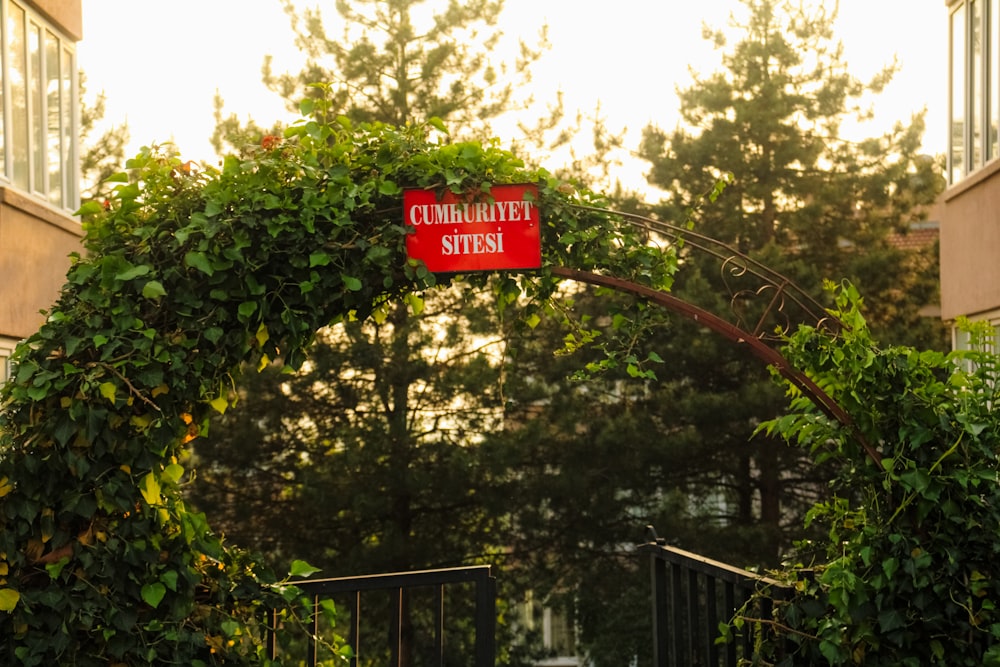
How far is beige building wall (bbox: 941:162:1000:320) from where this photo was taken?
31.7 feet

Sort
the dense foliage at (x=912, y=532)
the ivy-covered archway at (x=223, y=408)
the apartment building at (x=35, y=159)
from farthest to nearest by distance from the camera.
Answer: the apartment building at (x=35, y=159) → the dense foliage at (x=912, y=532) → the ivy-covered archway at (x=223, y=408)

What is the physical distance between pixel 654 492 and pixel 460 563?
3.46 metres

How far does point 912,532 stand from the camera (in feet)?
16.7

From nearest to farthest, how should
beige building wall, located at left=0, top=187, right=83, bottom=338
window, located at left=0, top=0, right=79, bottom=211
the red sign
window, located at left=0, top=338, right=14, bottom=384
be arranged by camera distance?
the red sign
window, located at left=0, top=338, right=14, bottom=384
beige building wall, located at left=0, top=187, right=83, bottom=338
window, located at left=0, top=0, right=79, bottom=211

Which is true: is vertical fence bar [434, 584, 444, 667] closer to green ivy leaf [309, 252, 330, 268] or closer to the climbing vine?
the climbing vine

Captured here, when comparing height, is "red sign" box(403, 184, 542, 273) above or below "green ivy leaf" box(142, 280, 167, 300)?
above

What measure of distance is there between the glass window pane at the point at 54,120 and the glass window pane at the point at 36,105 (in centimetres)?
9

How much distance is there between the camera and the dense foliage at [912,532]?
4.99m

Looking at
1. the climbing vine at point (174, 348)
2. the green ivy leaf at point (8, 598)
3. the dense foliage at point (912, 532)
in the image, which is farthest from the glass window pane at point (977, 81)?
the green ivy leaf at point (8, 598)

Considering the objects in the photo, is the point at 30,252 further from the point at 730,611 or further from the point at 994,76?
the point at 994,76

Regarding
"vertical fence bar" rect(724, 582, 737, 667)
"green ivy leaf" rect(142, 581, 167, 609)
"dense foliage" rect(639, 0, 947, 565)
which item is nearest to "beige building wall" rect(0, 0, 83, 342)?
"green ivy leaf" rect(142, 581, 167, 609)

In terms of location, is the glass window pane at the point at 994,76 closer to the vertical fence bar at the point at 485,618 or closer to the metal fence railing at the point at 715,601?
the metal fence railing at the point at 715,601

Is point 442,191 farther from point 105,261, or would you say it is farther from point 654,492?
point 654,492

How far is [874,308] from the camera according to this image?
21453 mm
